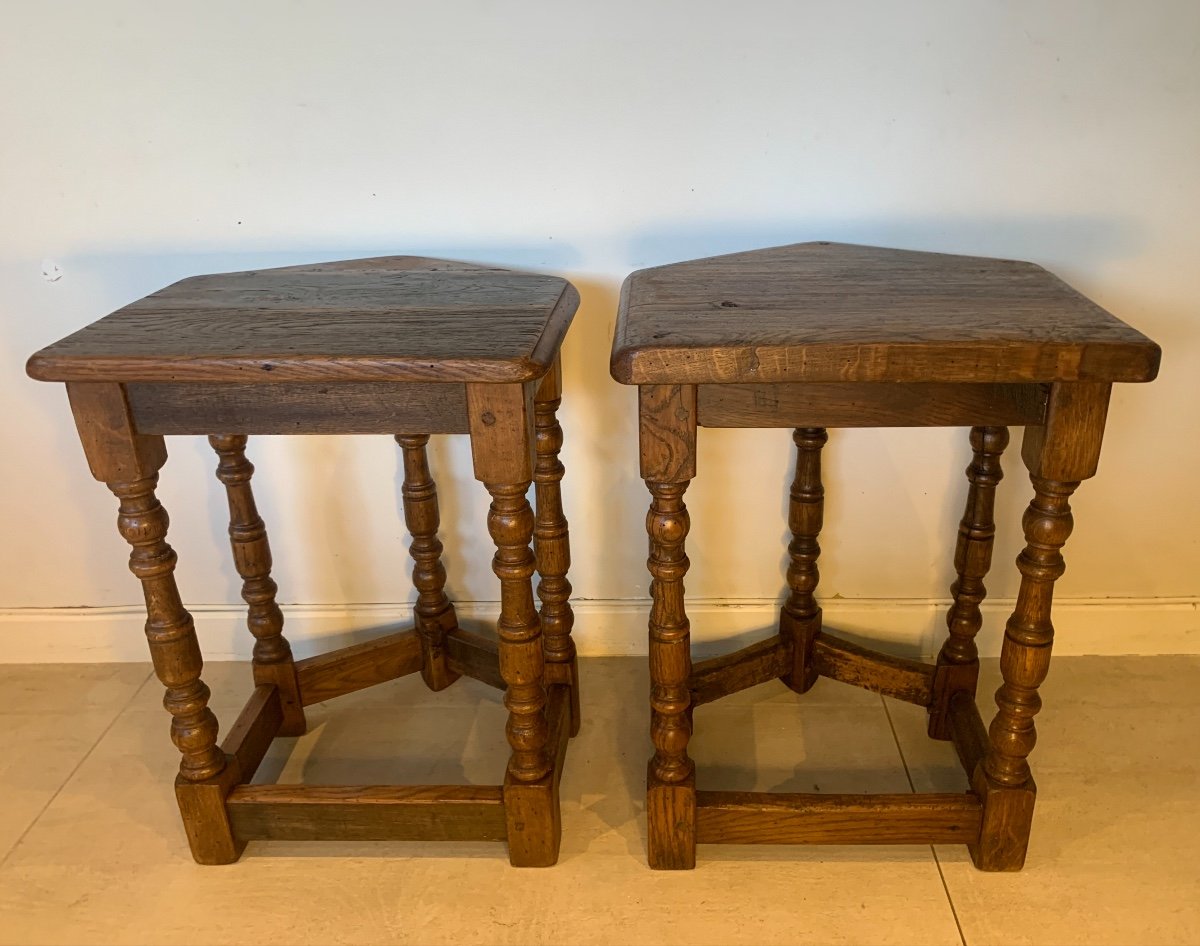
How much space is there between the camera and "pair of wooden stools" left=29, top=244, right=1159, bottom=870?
3.59 ft

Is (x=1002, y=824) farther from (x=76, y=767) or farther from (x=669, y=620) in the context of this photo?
(x=76, y=767)

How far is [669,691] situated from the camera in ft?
4.33

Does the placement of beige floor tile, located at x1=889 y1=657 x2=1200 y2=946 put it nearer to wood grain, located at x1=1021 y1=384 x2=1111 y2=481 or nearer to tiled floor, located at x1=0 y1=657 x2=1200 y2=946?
tiled floor, located at x1=0 y1=657 x2=1200 y2=946

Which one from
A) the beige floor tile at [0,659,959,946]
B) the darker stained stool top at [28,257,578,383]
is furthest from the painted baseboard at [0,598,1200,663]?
the darker stained stool top at [28,257,578,383]

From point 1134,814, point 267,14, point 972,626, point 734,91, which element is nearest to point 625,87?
point 734,91

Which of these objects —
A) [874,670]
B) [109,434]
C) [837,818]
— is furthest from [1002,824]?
[109,434]

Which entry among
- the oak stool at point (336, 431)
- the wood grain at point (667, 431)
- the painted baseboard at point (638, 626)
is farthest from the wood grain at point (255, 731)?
the wood grain at point (667, 431)

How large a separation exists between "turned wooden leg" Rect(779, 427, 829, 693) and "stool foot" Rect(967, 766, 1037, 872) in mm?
422

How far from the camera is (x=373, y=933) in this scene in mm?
1312

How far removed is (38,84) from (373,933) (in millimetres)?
1365

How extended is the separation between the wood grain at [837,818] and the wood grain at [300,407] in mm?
671

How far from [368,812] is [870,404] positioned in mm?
895

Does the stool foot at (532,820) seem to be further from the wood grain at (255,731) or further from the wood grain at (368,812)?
the wood grain at (255,731)

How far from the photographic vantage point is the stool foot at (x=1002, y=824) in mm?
1334
